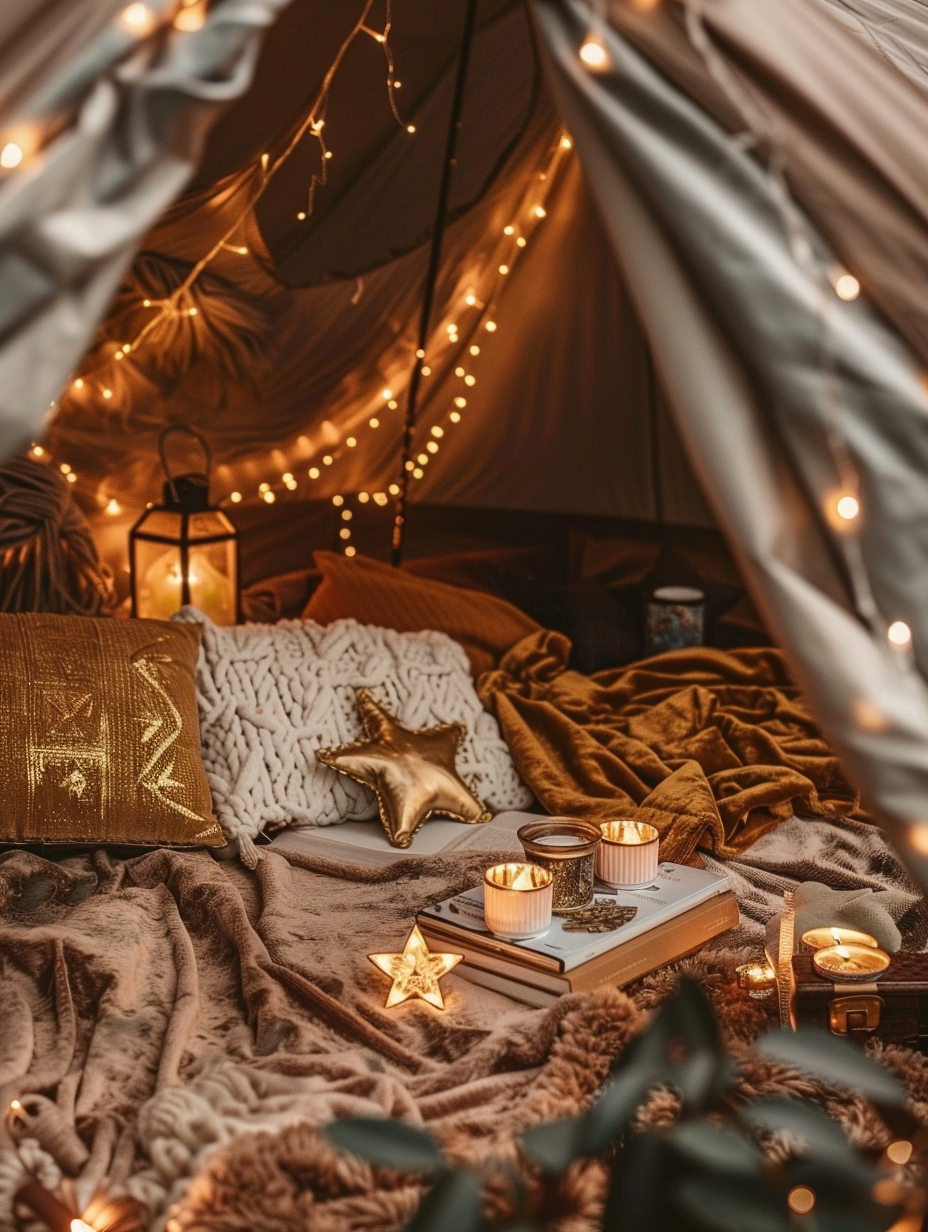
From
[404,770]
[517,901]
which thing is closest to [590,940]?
[517,901]

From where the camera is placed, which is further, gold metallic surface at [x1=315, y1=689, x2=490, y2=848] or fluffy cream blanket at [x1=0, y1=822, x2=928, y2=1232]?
gold metallic surface at [x1=315, y1=689, x2=490, y2=848]

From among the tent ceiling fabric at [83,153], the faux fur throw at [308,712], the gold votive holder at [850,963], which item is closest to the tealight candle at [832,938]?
the gold votive holder at [850,963]

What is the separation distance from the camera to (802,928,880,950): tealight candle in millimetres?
1271

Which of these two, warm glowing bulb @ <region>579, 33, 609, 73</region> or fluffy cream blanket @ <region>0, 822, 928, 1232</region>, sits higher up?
warm glowing bulb @ <region>579, 33, 609, 73</region>

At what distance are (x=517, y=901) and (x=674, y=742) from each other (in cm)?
87

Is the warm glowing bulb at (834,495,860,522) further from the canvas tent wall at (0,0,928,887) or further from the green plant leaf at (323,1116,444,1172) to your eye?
the green plant leaf at (323,1116,444,1172)

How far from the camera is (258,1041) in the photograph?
4.15ft

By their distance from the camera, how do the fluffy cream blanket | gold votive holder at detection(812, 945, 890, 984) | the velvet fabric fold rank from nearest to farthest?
1. the fluffy cream blanket
2. gold votive holder at detection(812, 945, 890, 984)
3. the velvet fabric fold

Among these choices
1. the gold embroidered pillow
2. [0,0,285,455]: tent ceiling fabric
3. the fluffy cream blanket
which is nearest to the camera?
[0,0,285,455]: tent ceiling fabric

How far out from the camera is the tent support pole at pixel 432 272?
2078mm

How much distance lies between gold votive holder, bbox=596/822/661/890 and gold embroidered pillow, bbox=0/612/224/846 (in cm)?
58

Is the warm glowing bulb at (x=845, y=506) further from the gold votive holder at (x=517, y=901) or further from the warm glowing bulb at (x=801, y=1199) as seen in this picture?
the gold votive holder at (x=517, y=901)

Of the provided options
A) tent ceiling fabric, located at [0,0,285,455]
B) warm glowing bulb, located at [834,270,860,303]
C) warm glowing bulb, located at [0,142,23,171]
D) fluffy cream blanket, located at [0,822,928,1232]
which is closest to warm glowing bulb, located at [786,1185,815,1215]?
fluffy cream blanket, located at [0,822,928,1232]

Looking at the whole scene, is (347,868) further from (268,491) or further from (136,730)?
(268,491)
